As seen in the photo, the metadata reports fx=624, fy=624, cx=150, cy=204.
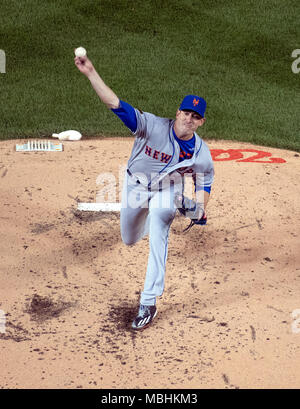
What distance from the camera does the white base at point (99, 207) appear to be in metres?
8.12

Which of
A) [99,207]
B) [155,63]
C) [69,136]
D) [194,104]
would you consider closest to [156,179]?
[194,104]

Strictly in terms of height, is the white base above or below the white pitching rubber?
below

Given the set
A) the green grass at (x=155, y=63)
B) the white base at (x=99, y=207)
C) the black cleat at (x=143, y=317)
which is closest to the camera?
the black cleat at (x=143, y=317)

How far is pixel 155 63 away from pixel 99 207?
692 cm

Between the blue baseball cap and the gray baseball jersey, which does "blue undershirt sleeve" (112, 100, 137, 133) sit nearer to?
the gray baseball jersey

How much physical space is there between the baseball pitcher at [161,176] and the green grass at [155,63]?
209 inches

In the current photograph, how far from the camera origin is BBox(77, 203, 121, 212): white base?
8.12 metres

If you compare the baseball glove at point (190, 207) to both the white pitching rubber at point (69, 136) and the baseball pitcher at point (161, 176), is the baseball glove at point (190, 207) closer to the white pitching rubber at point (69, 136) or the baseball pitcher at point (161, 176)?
the baseball pitcher at point (161, 176)

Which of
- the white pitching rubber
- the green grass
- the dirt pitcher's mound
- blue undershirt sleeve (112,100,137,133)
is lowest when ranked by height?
the dirt pitcher's mound

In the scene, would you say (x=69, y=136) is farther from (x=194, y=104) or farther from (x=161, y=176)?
(x=194, y=104)

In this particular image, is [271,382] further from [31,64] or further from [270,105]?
[31,64]

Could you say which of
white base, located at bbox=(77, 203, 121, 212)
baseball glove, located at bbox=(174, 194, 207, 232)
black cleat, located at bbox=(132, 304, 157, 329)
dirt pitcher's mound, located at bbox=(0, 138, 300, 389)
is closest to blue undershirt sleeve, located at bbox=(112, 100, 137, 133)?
baseball glove, located at bbox=(174, 194, 207, 232)

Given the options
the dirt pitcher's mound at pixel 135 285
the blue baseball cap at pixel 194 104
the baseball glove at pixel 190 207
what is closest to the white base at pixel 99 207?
the dirt pitcher's mound at pixel 135 285

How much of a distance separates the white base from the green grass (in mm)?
3029
